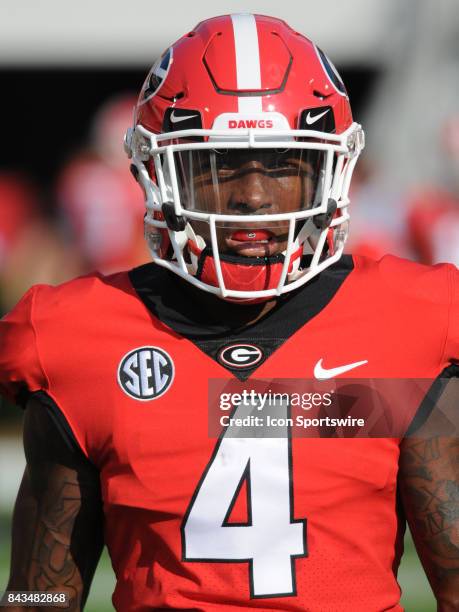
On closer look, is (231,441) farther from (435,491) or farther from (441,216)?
(441,216)

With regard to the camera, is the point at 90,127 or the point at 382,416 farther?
the point at 90,127

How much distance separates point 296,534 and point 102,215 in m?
5.36

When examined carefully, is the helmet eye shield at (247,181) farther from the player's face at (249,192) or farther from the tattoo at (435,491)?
Answer: the tattoo at (435,491)

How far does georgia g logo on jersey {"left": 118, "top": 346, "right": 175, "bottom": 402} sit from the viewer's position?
2.29m

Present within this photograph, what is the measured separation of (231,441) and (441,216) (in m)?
4.63

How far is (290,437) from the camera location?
88.5 inches

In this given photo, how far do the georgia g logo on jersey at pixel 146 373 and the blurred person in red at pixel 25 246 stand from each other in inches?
204

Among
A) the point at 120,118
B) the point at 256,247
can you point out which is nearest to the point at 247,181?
the point at 256,247

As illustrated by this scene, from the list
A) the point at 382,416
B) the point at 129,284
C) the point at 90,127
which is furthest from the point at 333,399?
the point at 90,127

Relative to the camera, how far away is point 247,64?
7.93 ft

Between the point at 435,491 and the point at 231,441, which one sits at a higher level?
the point at 231,441

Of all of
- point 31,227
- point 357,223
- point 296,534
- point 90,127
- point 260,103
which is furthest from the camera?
point 90,127

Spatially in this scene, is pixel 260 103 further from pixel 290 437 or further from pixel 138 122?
pixel 290 437

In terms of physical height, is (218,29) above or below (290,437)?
above
